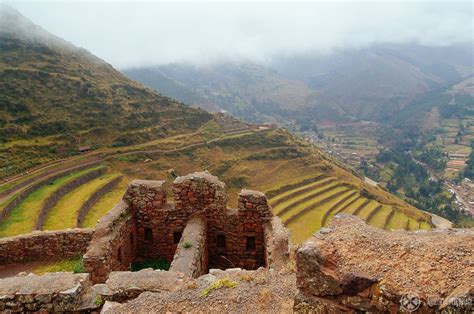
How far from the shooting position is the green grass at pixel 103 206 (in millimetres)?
34344

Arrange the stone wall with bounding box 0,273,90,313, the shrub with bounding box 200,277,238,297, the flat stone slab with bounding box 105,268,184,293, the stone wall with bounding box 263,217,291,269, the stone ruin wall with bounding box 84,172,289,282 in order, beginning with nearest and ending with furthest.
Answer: the shrub with bounding box 200,277,238,297
the stone wall with bounding box 0,273,90,313
the flat stone slab with bounding box 105,268,184,293
the stone wall with bounding box 263,217,291,269
the stone ruin wall with bounding box 84,172,289,282

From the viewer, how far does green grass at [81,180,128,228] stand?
Result: 34.3m

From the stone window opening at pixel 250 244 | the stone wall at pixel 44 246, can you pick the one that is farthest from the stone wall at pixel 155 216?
the stone window opening at pixel 250 244

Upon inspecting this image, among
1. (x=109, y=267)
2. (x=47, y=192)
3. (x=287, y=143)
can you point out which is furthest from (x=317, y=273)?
(x=287, y=143)

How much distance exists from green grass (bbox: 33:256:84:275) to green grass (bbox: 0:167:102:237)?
20.8m

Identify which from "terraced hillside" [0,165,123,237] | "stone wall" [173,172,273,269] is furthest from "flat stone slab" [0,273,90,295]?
"terraced hillside" [0,165,123,237]

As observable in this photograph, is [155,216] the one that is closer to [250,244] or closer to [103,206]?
[250,244]

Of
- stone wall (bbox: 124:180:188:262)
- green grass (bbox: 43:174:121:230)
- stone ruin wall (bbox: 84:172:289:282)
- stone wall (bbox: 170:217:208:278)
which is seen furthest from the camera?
green grass (bbox: 43:174:121:230)

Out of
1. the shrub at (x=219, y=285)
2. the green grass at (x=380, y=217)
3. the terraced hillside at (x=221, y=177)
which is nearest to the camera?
the shrub at (x=219, y=285)

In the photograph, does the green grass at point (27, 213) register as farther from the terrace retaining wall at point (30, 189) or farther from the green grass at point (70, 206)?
the green grass at point (70, 206)

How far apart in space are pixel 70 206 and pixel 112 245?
29.5 metres

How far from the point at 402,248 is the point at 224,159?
65.7m

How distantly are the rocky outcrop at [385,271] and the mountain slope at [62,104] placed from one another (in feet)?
159

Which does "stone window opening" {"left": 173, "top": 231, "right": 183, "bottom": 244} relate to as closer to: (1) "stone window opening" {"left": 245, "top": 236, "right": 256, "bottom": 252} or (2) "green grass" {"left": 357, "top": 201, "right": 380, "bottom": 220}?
(1) "stone window opening" {"left": 245, "top": 236, "right": 256, "bottom": 252}
